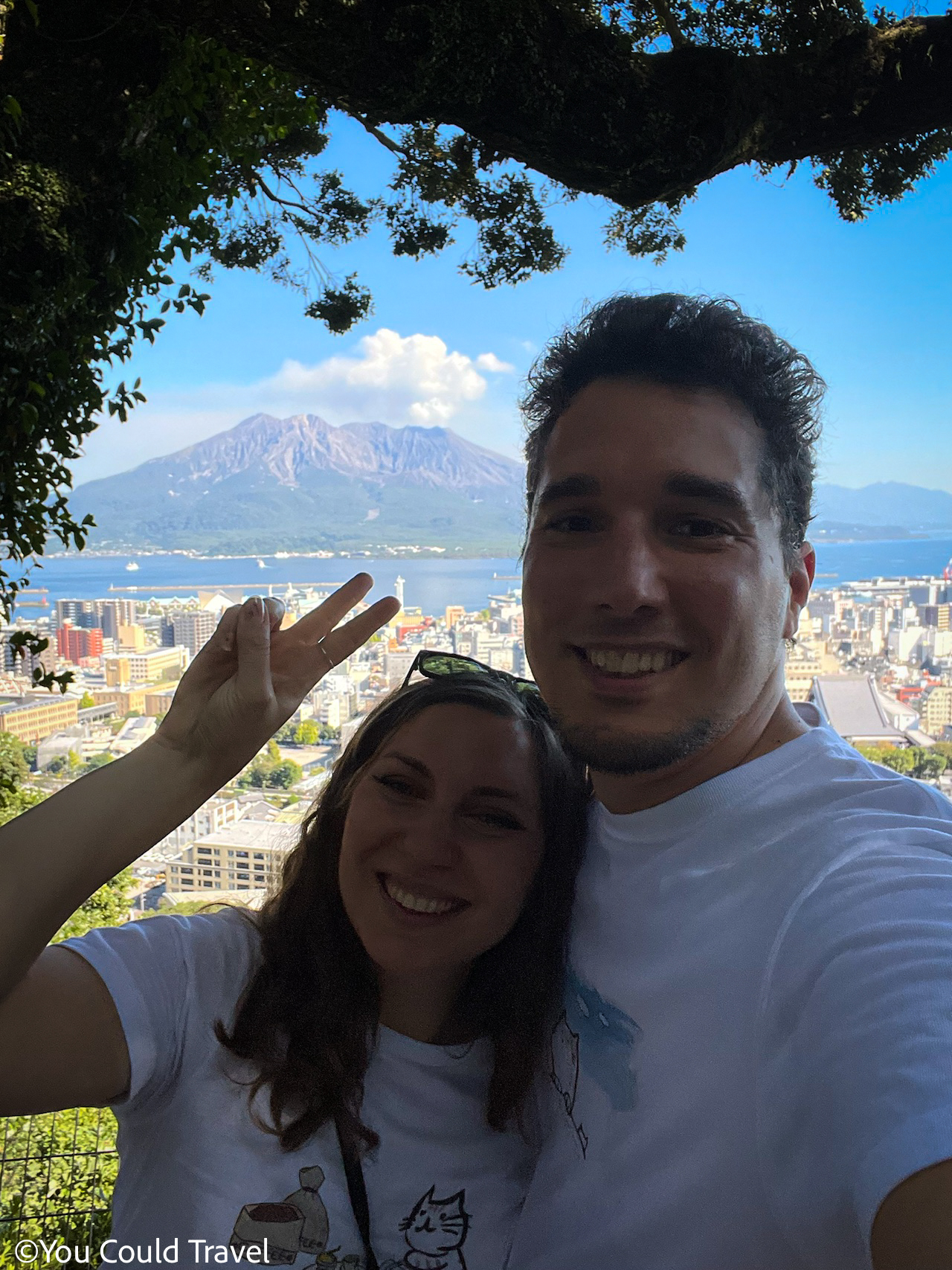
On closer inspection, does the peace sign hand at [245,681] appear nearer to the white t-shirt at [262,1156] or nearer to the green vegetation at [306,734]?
the white t-shirt at [262,1156]

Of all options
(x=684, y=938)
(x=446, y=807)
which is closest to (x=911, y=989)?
(x=684, y=938)

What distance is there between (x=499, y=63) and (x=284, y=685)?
6.59 ft

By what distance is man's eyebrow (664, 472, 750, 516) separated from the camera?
43.6 inches

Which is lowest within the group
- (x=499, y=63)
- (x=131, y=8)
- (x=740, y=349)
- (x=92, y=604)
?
(x=92, y=604)

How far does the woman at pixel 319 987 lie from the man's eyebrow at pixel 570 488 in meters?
0.34

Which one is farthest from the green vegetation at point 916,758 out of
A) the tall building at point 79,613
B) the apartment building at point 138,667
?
the tall building at point 79,613

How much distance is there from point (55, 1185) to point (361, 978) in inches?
329

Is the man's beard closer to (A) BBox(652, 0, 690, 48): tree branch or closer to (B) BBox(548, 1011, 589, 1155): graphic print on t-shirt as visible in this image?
(B) BBox(548, 1011, 589, 1155): graphic print on t-shirt

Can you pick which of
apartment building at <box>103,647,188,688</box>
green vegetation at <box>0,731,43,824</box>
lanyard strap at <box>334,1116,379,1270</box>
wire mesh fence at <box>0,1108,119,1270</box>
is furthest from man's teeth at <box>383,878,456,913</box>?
apartment building at <box>103,647,188,688</box>

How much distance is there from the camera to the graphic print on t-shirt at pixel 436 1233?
3.45 ft

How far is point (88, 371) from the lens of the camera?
1933 millimetres

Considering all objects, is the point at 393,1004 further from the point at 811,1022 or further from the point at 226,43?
the point at 226,43

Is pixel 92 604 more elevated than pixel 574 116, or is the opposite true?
pixel 574 116

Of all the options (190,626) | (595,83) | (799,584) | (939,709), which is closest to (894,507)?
(939,709)
